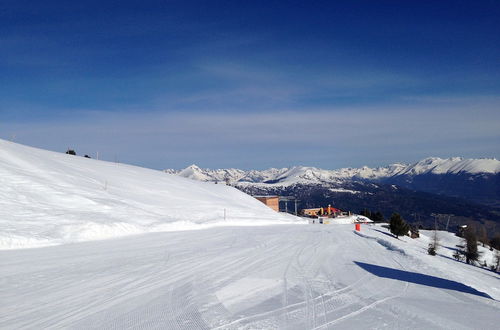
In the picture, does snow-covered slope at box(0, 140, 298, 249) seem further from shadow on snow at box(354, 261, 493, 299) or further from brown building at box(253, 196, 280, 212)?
brown building at box(253, 196, 280, 212)

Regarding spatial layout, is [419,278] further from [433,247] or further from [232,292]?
[433,247]

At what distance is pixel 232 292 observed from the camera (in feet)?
27.1

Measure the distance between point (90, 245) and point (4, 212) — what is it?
20.7 feet

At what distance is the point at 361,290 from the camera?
8484 millimetres

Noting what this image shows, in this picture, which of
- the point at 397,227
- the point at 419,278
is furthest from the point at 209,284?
the point at 397,227

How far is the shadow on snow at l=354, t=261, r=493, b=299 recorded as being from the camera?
9.13 metres

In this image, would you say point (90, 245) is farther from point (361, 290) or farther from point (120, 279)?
point (361, 290)

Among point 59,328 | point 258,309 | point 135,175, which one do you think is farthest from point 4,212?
point 135,175

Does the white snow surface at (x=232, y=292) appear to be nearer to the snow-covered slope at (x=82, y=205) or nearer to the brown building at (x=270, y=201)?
the snow-covered slope at (x=82, y=205)

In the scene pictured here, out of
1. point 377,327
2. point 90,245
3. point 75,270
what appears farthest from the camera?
point 90,245

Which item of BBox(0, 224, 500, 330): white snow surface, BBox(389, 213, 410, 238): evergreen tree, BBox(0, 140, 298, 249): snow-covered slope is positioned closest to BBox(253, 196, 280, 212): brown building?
BBox(389, 213, 410, 238): evergreen tree

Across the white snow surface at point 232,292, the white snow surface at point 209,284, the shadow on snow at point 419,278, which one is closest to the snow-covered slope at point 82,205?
the white snow surface at point 209,284

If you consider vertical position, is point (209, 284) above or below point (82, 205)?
below

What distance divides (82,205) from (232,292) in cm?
1900
